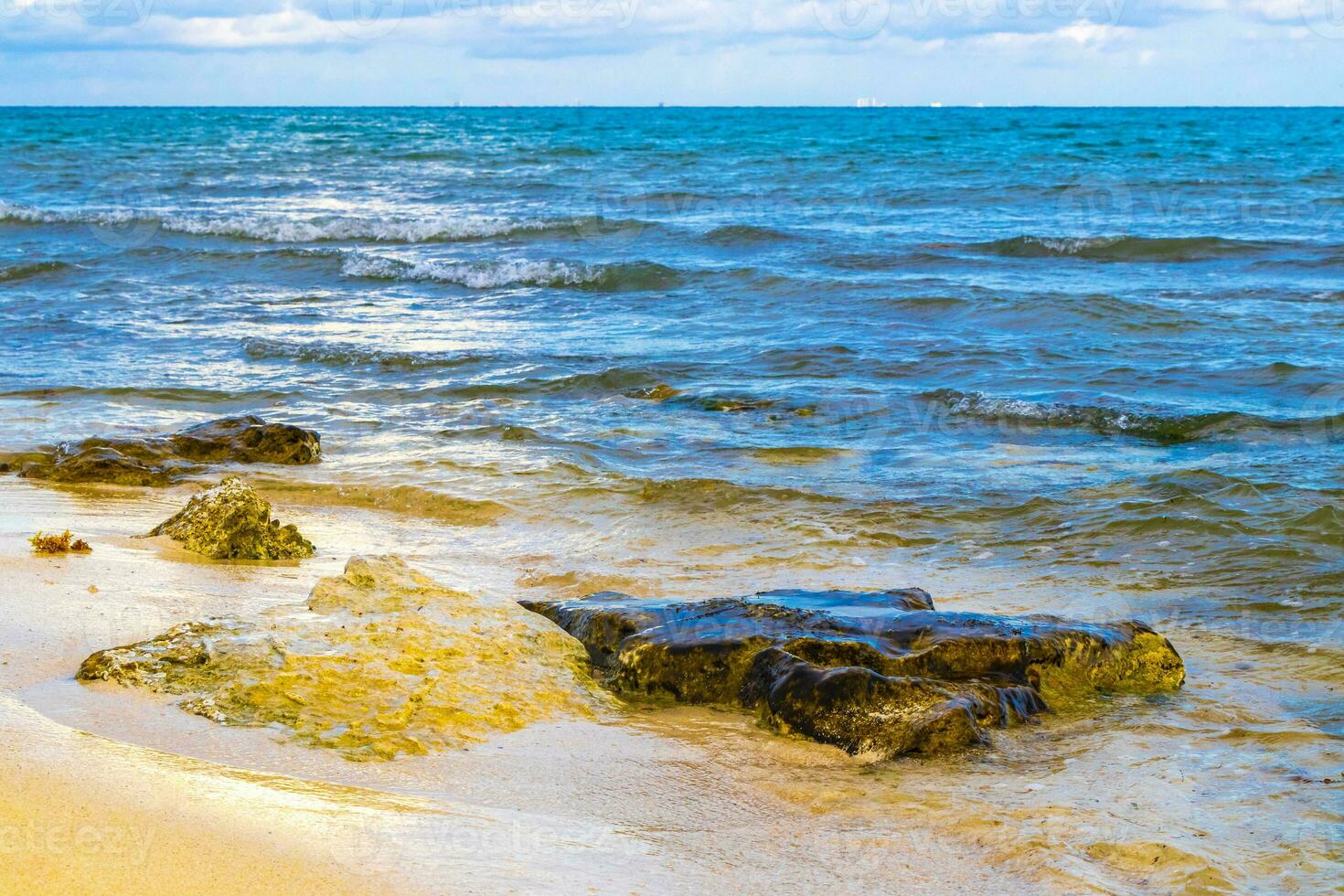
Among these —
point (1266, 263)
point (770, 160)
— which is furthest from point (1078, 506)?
point (770, 160)

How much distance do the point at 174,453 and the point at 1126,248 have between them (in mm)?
13658

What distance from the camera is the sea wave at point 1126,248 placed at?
16766 millimetres

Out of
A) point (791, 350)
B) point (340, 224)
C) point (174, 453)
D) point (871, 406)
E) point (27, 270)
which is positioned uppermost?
point (340, 224)

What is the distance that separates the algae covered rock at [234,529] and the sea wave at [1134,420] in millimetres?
5266

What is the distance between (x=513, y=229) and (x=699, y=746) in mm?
17689

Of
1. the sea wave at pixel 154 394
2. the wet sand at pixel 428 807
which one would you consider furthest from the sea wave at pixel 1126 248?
the wet sand at pixel 428 807

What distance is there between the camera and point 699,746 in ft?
12.6

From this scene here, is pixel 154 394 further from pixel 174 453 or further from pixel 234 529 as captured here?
pixel 234 529

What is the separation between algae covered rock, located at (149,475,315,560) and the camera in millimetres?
5551

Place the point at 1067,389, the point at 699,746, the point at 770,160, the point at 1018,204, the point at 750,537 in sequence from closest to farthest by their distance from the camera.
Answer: the point at 699,746
the point at 750,537
the point at 1067,389
the point at 1018,204
the point at 770,160

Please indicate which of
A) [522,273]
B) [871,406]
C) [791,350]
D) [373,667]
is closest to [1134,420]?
[871,406]

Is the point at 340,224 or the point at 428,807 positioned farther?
the point at 340,224

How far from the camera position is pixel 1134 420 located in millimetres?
8734

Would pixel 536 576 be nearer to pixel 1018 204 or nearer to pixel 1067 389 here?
pixel 1067 389
